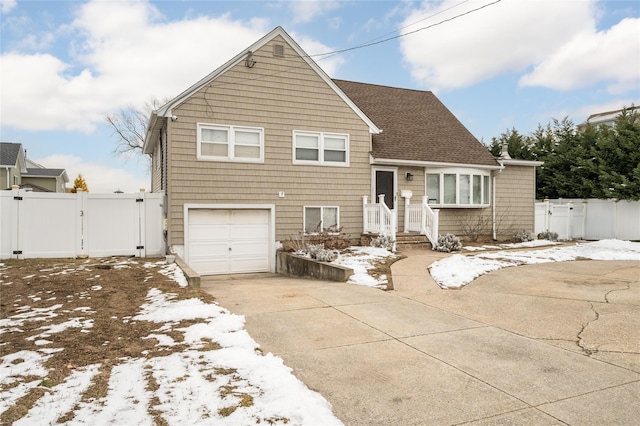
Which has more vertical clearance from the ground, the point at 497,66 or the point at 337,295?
the point at 497,66

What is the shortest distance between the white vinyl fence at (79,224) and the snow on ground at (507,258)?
849 centimetres

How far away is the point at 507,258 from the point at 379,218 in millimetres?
4108

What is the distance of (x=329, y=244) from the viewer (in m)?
12.7

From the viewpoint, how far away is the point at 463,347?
4715 mm

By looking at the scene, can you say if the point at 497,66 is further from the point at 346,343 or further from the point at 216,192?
the point at 346,343

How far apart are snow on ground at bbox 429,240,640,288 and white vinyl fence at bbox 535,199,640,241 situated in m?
3.24

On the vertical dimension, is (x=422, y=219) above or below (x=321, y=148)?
below

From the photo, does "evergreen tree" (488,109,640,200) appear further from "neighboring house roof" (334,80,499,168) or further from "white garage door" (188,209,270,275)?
"white garage door" (188,209,270,275)

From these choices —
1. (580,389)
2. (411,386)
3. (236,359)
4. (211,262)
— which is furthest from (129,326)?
(211,262)

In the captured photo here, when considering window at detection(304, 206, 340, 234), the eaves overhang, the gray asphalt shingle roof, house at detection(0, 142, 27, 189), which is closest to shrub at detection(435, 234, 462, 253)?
the eaves overhang

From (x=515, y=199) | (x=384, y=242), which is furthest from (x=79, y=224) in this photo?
(x=515, y=199)

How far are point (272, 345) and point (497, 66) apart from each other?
18.3m

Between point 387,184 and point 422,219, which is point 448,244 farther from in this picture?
point 387,184

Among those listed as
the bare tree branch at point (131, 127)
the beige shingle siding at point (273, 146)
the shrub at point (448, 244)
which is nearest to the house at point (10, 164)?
the bare tree branch at point (131, 127)
